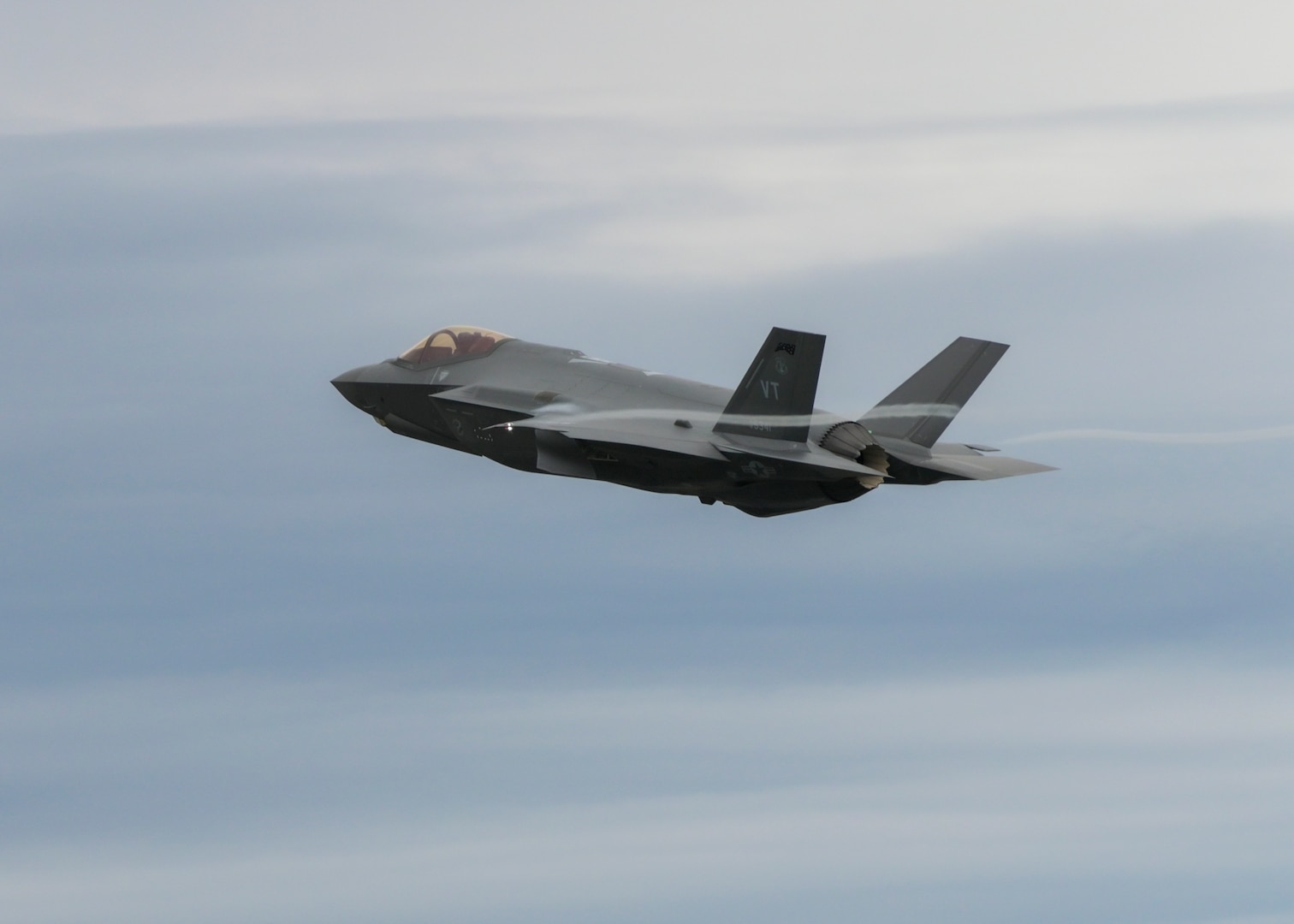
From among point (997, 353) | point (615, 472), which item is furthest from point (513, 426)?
point (997, 353)

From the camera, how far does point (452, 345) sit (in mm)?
46844

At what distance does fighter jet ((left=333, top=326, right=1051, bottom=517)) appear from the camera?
1519 inches

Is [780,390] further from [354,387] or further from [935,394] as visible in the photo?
[354,387]

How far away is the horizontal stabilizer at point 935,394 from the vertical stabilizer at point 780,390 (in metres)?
3.49

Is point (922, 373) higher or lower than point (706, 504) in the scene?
higher

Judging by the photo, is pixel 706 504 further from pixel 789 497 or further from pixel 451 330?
pixel 451 330

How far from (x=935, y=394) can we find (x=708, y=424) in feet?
17.7

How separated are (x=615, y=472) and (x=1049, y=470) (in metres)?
9.32

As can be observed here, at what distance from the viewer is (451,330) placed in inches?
1858

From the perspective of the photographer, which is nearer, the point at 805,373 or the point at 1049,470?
the point at 805,373

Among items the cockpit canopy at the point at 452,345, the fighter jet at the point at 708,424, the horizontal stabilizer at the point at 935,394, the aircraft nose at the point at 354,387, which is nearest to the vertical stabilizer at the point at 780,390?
the fighter jet at the point at 708,424

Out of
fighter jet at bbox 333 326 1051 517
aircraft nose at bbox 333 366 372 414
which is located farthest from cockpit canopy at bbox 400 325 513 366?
aircraft nose at bbox 333 366 372 414

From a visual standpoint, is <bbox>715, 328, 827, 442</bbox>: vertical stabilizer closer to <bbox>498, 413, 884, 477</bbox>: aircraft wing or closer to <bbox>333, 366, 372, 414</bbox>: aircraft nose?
<bbox>498, 413, 884, 477</bbox>: aircraft wing

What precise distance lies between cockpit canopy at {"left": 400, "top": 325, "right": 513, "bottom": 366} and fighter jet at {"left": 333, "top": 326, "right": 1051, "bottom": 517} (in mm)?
82
